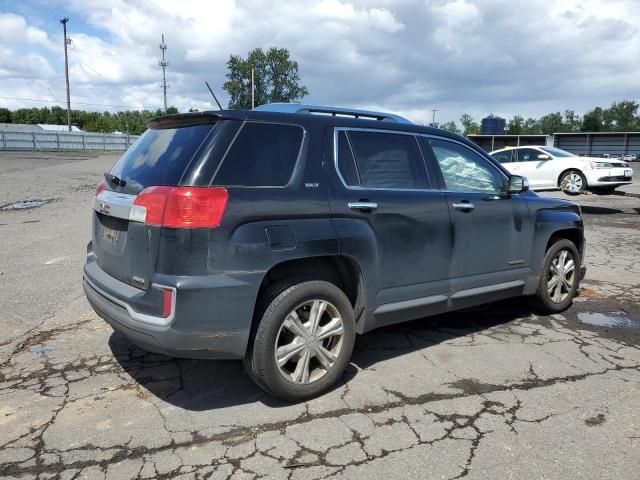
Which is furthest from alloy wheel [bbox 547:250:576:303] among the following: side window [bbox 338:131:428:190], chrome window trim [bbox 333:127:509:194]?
side window [bbox 338:131:428:190]

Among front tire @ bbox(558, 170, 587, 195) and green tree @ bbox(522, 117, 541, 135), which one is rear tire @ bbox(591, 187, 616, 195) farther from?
green tree @ bbox(522, 117, 541, 135)

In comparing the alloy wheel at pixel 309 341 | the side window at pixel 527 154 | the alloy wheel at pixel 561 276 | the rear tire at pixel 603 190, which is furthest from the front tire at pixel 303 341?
the side window at pixel 527 154

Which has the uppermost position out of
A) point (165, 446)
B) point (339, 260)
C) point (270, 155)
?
point (270, 155)

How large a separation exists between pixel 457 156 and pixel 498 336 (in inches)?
66.9

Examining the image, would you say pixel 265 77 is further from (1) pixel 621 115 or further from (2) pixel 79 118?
(1) pixel 621 115

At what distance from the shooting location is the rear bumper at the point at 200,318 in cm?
300

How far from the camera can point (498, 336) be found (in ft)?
16.0

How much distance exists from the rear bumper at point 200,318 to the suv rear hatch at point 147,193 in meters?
0.21

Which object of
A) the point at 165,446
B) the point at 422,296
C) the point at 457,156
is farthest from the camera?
the point at 457,156

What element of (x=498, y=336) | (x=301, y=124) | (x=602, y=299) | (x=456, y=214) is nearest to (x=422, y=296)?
(x=456, y=214)

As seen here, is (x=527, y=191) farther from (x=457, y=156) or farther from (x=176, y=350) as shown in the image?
(x=176, y=350)

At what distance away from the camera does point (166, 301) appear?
3.02 m

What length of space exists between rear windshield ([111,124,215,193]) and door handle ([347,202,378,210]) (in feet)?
3.47

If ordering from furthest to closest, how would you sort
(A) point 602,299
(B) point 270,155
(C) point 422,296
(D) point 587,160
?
(D) point 587,160 < (A) point 602,299 < (C) point 422,296 < (B) point 270,155
